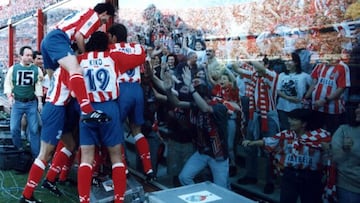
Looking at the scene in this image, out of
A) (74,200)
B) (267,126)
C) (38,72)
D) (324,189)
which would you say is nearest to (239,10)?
(267,126)

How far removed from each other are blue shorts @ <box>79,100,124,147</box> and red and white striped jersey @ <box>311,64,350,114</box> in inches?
61.7

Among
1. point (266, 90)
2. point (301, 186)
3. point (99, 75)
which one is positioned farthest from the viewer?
point (99, 75)

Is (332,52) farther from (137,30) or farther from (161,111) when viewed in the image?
(137,30)

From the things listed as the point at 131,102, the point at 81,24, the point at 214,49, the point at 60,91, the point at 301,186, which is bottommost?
the point at 301,186

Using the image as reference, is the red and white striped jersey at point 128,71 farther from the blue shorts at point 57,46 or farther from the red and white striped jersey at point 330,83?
the red and white striped jersey at point 330,83

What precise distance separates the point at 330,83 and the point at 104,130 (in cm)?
176

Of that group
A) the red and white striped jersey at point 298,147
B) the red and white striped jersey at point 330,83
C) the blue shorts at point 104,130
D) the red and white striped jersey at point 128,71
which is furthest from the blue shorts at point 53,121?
the red and white striped jersey at point 330,83

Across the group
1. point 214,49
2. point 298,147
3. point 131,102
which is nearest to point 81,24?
point 131,102

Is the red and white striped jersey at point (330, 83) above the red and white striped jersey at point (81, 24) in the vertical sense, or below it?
below

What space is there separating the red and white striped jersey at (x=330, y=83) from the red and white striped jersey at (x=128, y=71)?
1.77 meters

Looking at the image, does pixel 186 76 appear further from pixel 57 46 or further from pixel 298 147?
pixel 298 147

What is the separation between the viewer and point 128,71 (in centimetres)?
401

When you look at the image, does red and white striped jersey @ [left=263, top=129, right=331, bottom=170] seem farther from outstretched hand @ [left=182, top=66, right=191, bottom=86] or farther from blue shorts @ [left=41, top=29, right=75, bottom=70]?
blue shorts @ [left=41, top=29, right=75, bottom=70]

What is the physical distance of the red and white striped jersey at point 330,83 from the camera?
263cm
